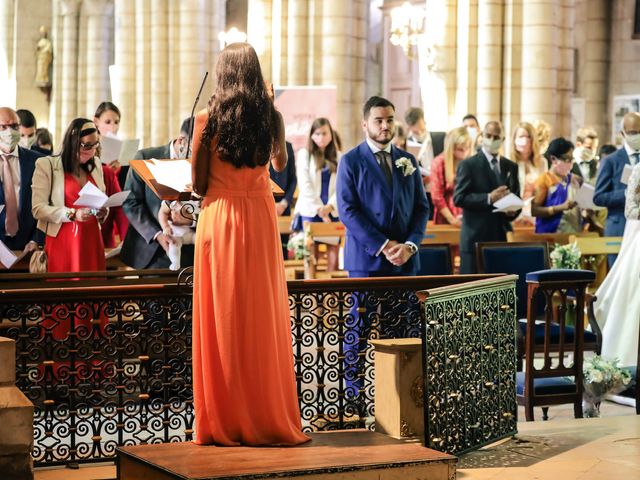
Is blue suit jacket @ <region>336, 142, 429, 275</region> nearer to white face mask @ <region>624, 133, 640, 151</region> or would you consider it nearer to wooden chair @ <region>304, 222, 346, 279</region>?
white face mask @ <region>624, 133, 640, 151</region>

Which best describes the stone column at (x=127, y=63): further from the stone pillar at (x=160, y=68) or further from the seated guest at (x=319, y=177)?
the seated guest at (x=319, y=177)

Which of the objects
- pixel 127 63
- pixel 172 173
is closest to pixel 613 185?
pixel 172 173

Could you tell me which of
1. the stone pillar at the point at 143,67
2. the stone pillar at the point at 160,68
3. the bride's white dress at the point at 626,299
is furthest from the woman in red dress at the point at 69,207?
the stone pillar at the point at 143,67

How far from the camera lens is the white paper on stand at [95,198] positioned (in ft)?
31.7

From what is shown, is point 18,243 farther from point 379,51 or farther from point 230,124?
point 379,51

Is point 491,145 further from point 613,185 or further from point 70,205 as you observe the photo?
point 70,205

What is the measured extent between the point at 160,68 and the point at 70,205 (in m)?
18.2

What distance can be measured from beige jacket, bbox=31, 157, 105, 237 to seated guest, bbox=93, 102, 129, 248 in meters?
0.52

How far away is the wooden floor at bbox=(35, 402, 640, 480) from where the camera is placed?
295 inches

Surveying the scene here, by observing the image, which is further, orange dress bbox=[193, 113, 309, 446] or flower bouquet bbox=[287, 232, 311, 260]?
flower bouquet bbox=[287, 232, 311, 260]

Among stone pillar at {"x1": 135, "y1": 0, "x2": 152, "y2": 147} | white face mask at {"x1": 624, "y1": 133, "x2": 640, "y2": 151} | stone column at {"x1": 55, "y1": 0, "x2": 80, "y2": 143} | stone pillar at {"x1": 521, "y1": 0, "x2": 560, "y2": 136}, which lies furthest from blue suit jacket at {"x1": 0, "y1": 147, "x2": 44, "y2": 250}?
stone column at {"x1": 55, "y1": 0, "x2": 80, "y2": 143}

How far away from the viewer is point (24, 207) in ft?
34.7

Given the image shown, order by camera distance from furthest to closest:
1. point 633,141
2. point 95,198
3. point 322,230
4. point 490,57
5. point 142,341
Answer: point 490,57 → point 322,230 → point 633,141 → point 95,198 → point 142,341

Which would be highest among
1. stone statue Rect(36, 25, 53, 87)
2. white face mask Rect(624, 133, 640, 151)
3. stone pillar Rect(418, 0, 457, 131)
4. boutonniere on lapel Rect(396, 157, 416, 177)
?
stone statue Rect(36, 25, 53, 87)
